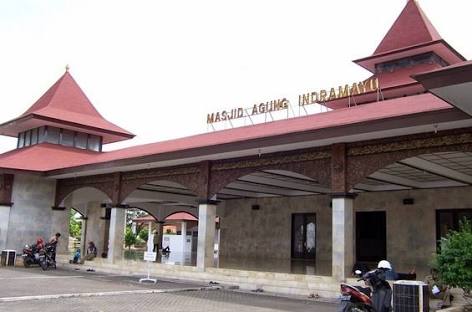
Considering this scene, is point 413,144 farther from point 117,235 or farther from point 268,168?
point 117,235

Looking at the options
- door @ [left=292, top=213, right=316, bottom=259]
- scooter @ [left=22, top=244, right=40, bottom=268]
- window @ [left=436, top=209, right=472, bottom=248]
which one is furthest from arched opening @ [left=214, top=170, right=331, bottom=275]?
scooter @ [left=22, top=244, right=40, bottom=268]

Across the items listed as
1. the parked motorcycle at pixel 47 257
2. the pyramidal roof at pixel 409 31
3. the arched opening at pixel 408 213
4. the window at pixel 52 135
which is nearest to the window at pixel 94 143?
the window at pixel 52 135

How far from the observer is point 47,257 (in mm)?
17984

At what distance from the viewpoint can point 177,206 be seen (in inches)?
1265

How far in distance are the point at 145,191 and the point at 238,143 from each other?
1077cm

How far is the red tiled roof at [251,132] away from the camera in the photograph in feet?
36.5

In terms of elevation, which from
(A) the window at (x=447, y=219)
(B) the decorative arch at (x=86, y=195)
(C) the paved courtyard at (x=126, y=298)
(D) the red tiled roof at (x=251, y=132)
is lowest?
(C) the paved courtyard at (x=126, y=298)

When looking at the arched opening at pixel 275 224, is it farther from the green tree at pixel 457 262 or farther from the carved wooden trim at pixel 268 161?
the green tree at pixel 457 262

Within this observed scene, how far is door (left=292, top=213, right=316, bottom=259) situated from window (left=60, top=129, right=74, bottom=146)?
37.5 feet

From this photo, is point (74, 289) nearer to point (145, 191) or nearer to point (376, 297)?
point (376, 297)

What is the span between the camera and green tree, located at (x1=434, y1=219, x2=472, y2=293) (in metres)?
8.29

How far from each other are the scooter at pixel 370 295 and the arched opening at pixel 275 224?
11.4 meters

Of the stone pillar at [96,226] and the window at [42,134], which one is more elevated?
the window at [42,134]

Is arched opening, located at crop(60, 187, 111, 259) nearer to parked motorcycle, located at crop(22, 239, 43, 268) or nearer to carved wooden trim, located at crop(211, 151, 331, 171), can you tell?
parked motorcycle, located at crop(22, 239, 43, 268)
